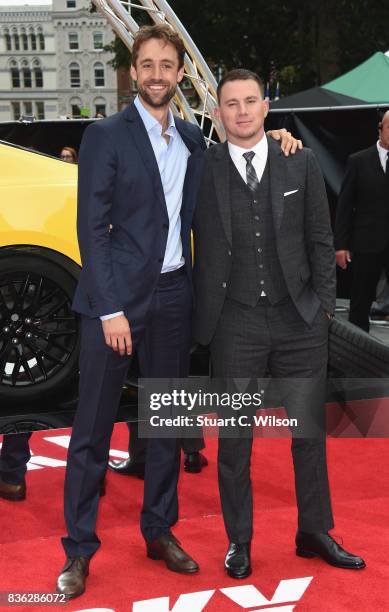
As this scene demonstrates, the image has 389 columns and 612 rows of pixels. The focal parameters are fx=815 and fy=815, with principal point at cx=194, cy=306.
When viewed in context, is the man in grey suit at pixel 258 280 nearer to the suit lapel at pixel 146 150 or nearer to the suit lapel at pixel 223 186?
the suit lapel at pixel 223 186

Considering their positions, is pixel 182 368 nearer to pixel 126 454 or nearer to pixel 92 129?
pixel 92 129

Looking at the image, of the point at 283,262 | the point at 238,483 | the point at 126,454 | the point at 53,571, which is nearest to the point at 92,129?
the point at 283,262

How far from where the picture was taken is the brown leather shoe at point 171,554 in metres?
3.36

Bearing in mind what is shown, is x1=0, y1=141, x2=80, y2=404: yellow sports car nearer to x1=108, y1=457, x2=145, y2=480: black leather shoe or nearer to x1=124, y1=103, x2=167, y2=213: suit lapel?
x1=108, y1=457, x2=145, y2=480: black leather shoe

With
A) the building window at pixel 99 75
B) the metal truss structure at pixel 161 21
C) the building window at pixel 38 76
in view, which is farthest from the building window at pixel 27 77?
the metal truss structure at pixel 161 21

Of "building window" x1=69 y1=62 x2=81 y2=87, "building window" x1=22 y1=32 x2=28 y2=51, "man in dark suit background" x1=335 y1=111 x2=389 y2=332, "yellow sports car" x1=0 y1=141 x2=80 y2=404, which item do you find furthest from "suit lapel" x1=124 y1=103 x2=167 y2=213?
"building window" x1=22 y1=32 x2=28 y2=51

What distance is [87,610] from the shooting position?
3049 millimetres

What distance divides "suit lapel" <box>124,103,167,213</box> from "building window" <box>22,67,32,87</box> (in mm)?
111913

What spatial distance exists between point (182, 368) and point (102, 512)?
106cm

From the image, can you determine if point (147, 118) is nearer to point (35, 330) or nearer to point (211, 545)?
point (35, 330)

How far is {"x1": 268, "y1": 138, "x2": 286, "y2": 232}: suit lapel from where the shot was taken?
3195 mm

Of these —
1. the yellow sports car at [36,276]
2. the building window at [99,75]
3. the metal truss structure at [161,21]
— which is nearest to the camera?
the yellow sports car at [36,276]

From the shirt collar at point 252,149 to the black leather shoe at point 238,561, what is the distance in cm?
159

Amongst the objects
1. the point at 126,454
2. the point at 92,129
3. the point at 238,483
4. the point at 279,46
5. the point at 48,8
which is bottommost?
the point at 126,454
